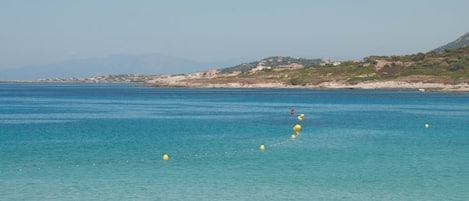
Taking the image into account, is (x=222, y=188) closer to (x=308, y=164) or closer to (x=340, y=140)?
(x=308, y=164)

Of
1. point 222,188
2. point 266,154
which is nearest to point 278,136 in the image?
point 266,154

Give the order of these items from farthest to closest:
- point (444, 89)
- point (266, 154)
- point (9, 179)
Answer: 1. point (444, 89)
2. point (266, 154)
3. point (9, 179)

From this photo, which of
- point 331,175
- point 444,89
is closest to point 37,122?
point 331,175

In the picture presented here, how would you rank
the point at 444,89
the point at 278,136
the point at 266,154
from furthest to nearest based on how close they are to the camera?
the point at 444,89, the point at 278,136, the point at 266,154

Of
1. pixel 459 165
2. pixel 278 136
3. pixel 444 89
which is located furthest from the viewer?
pixel 444 89

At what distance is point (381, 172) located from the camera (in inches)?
1358

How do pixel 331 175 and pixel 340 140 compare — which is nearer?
pixel 331 175

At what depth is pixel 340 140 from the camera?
5081 centimetres

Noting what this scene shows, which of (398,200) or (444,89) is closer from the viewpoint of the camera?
(398,200)

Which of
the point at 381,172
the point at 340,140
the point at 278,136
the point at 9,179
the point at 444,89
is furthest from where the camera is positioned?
the point at 444,89

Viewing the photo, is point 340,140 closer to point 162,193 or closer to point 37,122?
point 162,193

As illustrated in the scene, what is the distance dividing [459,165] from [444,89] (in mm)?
130300

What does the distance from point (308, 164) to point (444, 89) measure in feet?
434

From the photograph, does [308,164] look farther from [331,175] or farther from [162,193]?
[162,193]
